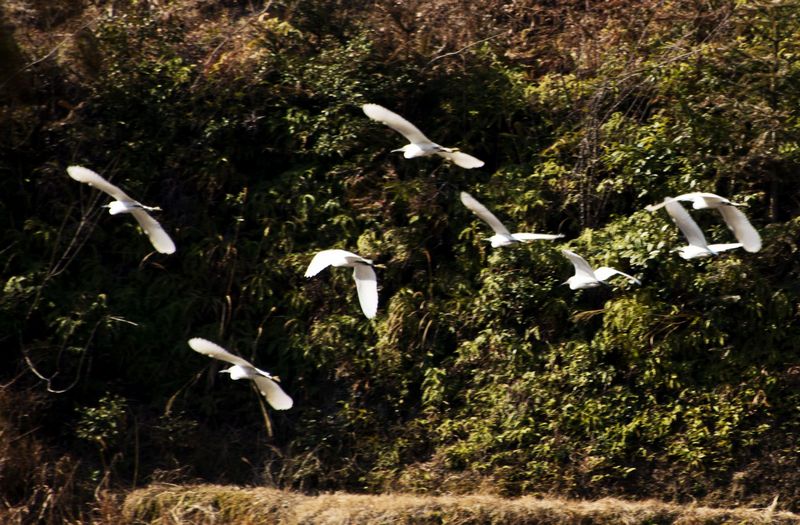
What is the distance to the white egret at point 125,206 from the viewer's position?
7.70 metres

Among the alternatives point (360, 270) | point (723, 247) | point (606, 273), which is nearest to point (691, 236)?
point (723, 247)

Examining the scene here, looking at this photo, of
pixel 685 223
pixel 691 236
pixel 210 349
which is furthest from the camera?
pixel 691 236

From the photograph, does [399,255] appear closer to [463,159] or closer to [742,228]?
[463,159]

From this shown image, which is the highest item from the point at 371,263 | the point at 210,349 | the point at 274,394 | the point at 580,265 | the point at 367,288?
the point at 580,265

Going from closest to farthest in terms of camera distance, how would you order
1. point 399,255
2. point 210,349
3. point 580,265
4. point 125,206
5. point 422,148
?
1. point 210,349
2. point 580,265
3. point 125,206
4. point 422,148
5. point 399,255

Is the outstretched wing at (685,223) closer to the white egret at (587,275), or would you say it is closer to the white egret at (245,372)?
the white egret at (587,275)

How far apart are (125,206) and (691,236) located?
13.0 feet

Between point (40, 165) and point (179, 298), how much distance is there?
1.77m

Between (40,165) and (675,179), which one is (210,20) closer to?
(40,165)

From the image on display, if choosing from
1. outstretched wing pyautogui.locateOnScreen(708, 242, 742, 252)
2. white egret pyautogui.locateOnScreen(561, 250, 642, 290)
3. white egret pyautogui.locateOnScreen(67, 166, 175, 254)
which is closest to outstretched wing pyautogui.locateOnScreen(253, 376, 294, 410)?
white egret pyautogui.locateOnScreen(67, 166, 175, 254)

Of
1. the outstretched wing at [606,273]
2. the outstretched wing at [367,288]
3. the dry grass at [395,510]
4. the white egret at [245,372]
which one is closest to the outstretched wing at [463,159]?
the outstretched wing at [367,288]

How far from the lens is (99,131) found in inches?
376

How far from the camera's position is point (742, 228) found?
300 inches

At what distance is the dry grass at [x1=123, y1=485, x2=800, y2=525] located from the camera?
23.4 ft
